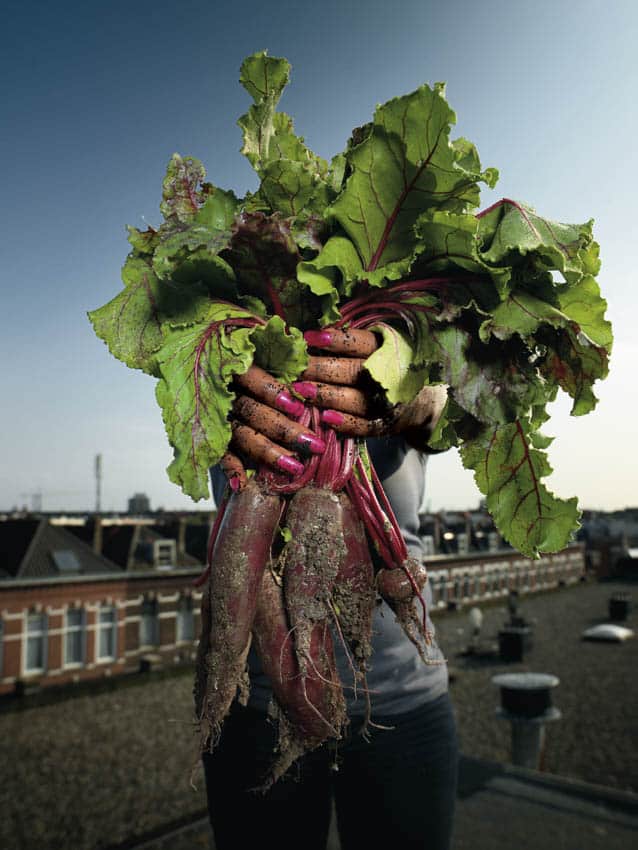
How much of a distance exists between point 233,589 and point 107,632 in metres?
24.4

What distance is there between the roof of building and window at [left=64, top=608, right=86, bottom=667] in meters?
1.57

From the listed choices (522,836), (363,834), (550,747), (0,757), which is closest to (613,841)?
(522,836)

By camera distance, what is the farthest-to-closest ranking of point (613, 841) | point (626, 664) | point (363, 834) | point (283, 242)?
point (626, 664) < point (613, 841) < point (363, 834) < point (283, 242)

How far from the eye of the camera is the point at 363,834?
2318 millimetres

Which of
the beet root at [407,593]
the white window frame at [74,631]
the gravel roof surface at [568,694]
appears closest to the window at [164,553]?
the white window frame at [74,631]

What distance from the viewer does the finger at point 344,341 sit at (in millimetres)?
2008

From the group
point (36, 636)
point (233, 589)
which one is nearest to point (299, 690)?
point (233, 589)

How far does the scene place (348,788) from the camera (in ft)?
7.61

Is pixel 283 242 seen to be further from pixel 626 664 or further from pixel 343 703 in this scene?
pixel 626 664

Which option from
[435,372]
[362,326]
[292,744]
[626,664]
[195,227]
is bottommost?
[626,664]

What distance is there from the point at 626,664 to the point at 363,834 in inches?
1118

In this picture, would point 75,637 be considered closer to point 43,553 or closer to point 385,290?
point 43,553

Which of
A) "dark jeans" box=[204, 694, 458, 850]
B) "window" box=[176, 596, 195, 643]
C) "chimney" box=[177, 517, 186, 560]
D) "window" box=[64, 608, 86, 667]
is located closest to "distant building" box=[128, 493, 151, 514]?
"chimney" box=[177, 517, 186, 560]

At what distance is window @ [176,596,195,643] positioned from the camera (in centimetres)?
2594
